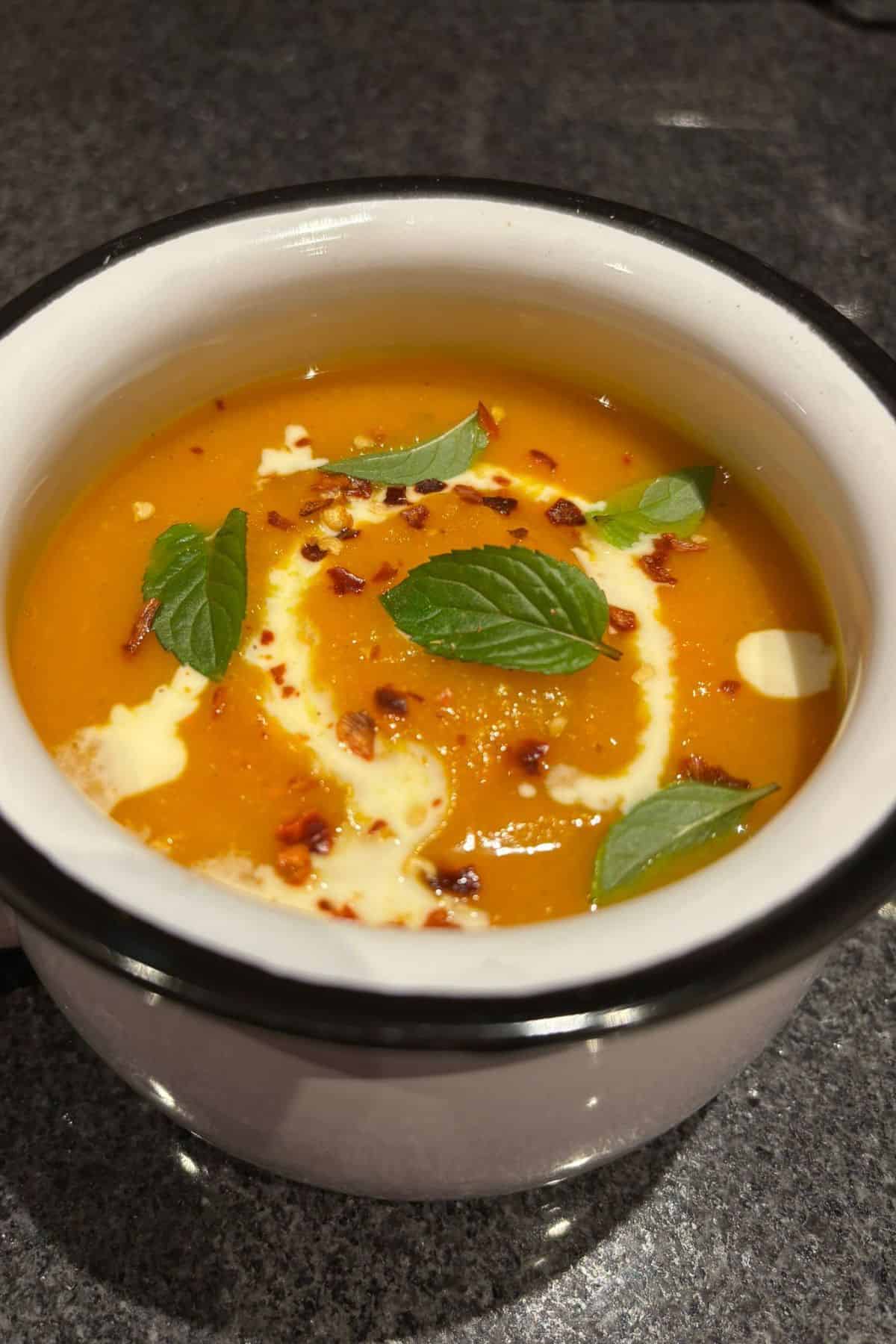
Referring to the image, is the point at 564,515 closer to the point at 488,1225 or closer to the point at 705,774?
the point at 705,774

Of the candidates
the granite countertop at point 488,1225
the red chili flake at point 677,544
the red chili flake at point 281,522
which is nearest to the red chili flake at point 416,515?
the red chili flake at point 281,522

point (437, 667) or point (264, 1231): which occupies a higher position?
point (437, 667)

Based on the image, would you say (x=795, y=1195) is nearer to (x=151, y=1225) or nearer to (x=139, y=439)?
(x=151, y=1225)

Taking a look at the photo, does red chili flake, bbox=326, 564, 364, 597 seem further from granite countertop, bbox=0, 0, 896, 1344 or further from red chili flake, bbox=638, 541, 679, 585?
granite countertop, bbox=0, 0, 896, 1344

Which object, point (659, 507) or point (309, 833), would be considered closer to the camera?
point (309, 833)

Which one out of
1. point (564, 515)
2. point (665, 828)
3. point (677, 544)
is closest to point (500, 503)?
point (564, 515)
